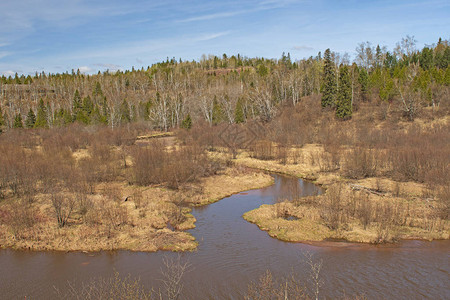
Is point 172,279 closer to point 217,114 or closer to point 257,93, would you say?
point 257,93

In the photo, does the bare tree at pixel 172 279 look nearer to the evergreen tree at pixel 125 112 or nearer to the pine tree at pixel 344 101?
the pine tree at pixel 344 101

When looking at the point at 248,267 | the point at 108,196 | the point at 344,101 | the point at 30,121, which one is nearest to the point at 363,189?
the point at 248,267

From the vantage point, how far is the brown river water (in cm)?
1247

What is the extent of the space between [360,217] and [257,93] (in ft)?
146

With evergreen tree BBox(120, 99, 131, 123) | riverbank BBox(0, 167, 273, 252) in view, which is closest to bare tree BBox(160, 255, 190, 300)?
riverbank BBox(0, 167, 273, 252)

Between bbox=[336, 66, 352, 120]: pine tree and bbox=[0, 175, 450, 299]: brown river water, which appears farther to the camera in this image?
bbox=[336, 66, 352, 120]: pine tree

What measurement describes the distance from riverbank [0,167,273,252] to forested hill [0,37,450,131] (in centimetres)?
3721

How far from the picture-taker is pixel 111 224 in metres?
18.2

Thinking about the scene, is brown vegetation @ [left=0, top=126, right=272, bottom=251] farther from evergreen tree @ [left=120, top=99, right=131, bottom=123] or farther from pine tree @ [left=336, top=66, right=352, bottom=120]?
evergreen tree @ [left=120, top=99, right=131, bottom=123]

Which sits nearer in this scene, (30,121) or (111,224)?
(111,224)

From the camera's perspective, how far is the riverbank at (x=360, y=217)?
55.6ft

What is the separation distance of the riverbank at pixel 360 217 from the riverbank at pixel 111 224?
4839 mm

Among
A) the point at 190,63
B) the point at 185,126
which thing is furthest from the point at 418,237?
the point at 190,63

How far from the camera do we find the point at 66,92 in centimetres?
11088
